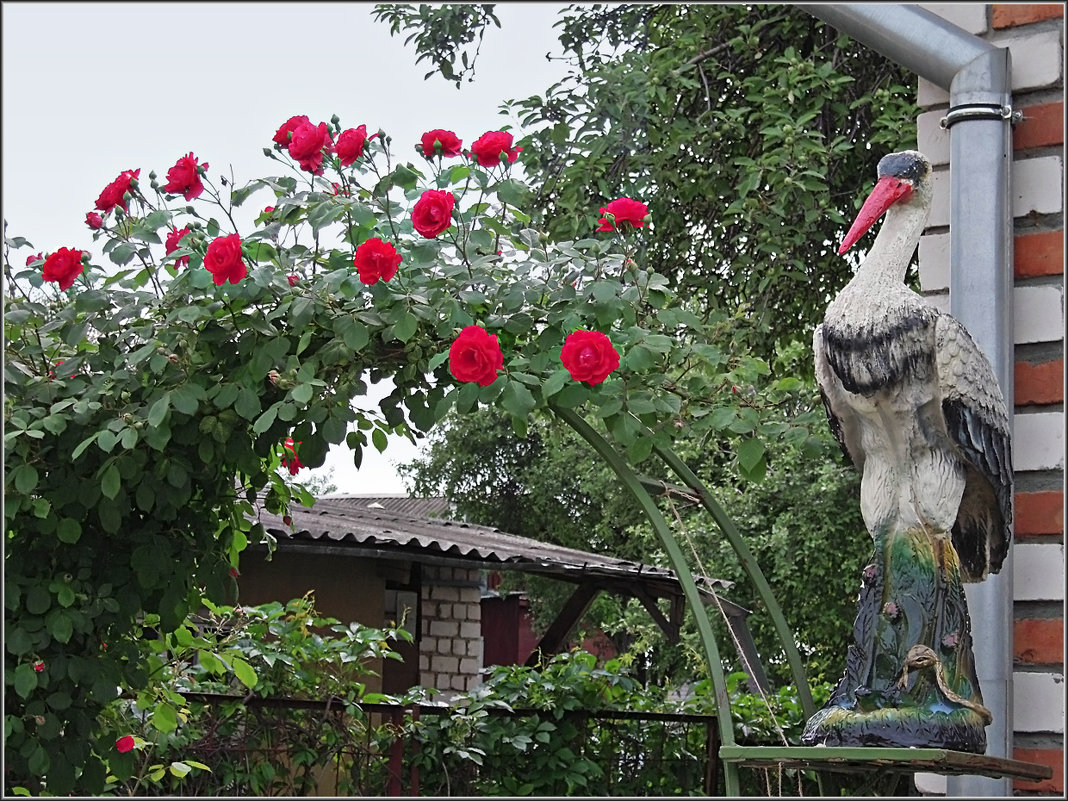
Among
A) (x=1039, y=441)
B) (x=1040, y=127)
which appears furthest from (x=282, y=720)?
(x=1040, y=127)

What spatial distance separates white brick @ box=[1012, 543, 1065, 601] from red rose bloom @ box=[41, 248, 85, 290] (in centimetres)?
179

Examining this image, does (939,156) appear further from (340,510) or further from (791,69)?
(340,510)

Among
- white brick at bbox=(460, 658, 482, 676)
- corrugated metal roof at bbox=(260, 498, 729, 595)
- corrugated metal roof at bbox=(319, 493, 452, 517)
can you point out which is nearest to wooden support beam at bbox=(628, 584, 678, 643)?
corrugated metal roof at bbox=(260, 498, 729, 595)

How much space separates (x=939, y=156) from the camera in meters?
2.52

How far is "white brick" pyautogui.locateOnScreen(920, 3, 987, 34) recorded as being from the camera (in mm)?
2428

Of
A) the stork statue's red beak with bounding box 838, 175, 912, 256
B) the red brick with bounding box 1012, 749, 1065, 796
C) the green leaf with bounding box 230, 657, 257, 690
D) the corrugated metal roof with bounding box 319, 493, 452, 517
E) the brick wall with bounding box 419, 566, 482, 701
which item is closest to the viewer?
the stork statue's red beak with bounding box 838, 175, 912, 256

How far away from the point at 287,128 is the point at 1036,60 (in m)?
1.40

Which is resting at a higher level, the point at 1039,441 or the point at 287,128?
the point at 287,128

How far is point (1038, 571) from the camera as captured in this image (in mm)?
2307

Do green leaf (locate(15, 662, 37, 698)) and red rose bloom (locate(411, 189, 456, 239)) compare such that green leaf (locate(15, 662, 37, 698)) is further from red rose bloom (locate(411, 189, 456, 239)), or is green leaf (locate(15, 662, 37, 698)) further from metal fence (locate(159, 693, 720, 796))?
metal fence (locate(159, 693, 720, 796))

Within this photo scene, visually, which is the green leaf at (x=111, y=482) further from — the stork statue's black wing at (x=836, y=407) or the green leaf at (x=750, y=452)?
the stork statue's black wing at (x=836, y=407)

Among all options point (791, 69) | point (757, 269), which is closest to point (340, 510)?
point (757, 269)

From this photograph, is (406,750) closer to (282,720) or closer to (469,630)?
(282,720)

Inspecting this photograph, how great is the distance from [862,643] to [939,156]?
3.48ft
